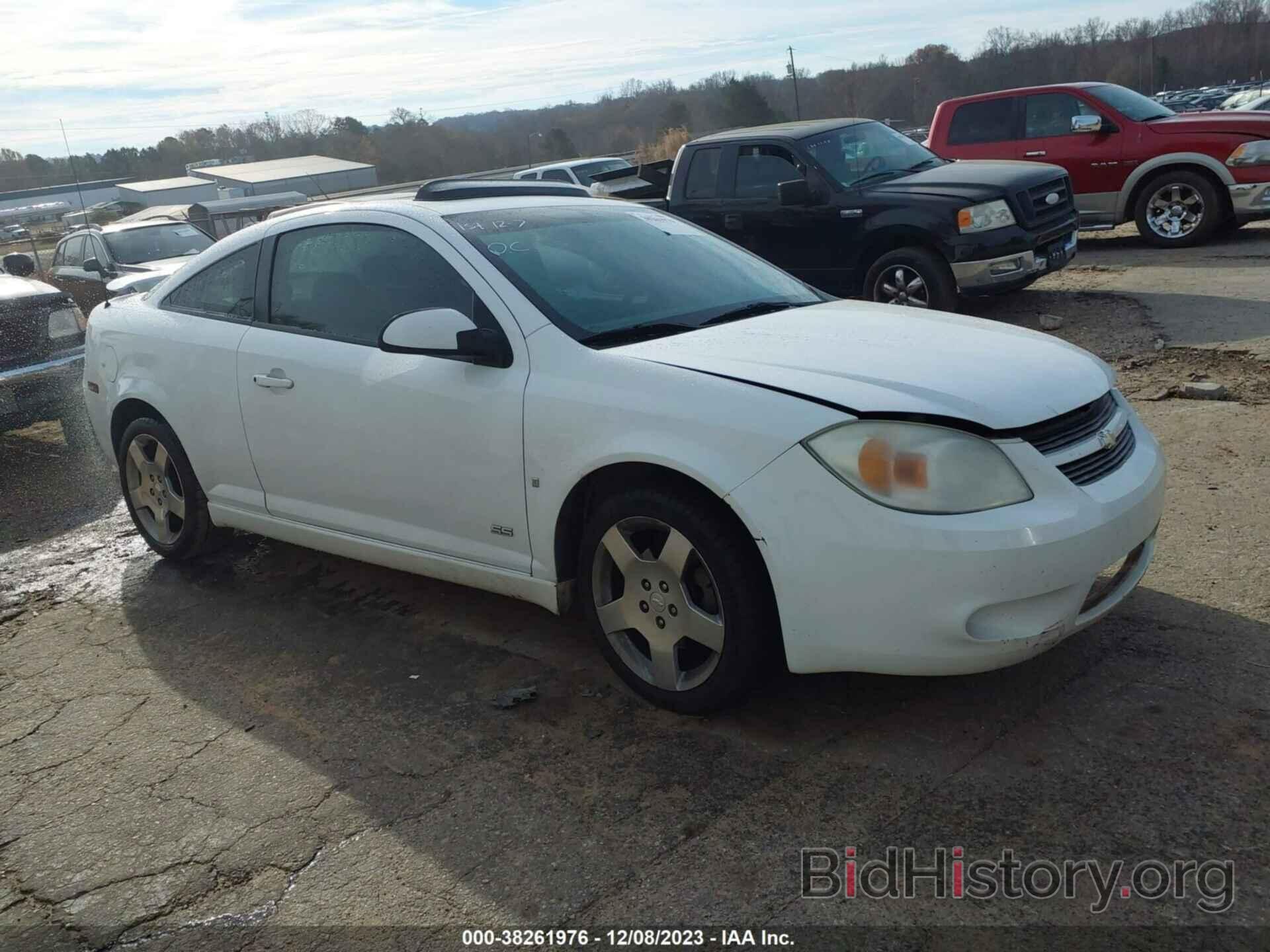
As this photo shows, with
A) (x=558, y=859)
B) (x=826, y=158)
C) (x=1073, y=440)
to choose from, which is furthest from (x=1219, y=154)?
(x=558, y=859)

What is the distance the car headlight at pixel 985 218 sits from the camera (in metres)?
8.70

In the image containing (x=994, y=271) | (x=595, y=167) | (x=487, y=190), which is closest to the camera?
(x=487, y=190)

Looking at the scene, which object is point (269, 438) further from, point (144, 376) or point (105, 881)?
point (105, 881)

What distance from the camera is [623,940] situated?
2.45 m

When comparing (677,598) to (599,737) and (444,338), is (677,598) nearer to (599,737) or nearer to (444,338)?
(599,737)

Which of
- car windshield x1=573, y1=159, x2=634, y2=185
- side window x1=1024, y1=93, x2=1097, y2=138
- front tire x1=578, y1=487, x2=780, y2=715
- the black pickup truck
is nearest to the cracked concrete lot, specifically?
front tire x1=578, y1=487, x2=780, y2=715

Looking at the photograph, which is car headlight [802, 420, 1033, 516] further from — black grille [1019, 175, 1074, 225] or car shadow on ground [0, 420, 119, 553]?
black grille [1019, 175, 1074, 225]

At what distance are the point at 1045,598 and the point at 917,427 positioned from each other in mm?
571

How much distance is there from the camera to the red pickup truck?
1110 cm

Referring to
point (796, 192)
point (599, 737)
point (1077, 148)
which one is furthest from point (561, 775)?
point (1077, 148)

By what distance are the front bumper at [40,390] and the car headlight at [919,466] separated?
680 centimetres

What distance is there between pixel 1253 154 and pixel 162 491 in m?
10.8

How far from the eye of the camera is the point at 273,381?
432cm

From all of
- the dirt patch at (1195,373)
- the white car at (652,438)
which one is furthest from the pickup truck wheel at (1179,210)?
the white car at (652,438)
